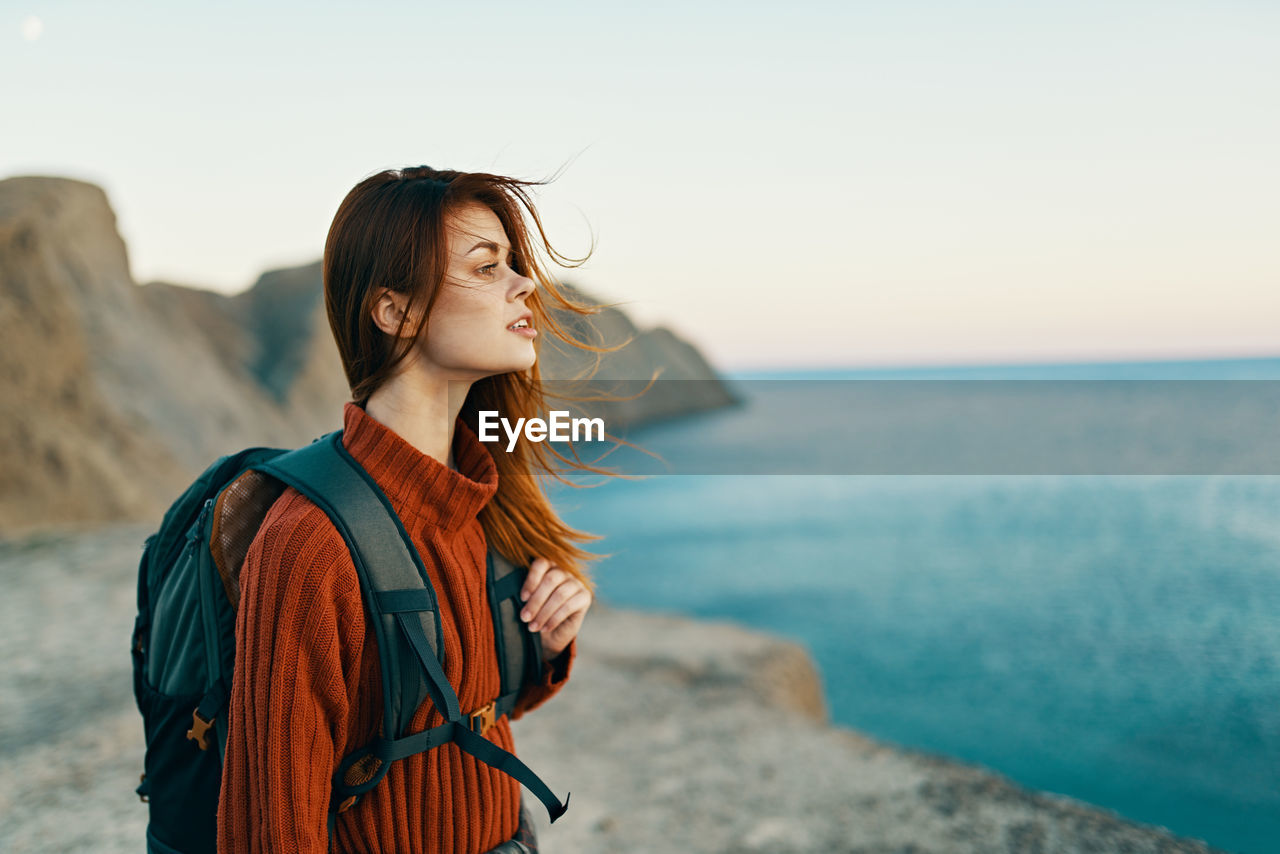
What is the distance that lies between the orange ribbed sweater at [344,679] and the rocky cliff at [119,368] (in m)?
0.78

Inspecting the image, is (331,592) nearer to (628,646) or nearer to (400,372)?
(400,372)

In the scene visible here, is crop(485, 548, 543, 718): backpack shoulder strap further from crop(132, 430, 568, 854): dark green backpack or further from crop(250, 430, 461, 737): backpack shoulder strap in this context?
crop(250, 430, 461, 737): backpack shoulder strap

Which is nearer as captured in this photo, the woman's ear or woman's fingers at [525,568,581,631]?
the woman's ear

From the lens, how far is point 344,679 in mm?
1397

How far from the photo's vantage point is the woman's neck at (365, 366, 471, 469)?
162 centimetres

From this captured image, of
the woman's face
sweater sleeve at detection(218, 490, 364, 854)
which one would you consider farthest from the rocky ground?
the woman's face

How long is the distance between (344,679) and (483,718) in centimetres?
33

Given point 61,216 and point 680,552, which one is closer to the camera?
point 61,216

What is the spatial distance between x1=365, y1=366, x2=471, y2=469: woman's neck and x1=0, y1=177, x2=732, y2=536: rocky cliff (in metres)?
0.60

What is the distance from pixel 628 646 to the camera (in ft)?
33.8

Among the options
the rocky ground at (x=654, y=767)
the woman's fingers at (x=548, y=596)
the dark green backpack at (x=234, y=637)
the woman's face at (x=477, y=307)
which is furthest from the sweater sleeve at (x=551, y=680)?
the rocky ground at (x=654, y=767)

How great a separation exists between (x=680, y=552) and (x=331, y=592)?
1206 inches

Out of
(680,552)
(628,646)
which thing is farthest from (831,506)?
(628,646)

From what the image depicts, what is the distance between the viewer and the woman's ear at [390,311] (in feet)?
5.05
